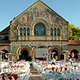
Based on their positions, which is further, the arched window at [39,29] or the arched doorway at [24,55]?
the arched window at [39,29]

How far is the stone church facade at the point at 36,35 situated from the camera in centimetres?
4169

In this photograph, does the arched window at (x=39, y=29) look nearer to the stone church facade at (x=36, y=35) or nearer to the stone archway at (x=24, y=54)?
the stone church facade at (x=36, y=35)

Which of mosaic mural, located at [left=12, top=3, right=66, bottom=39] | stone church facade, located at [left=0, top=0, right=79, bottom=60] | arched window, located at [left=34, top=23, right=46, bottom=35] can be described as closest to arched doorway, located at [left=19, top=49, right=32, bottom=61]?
stone church facade, located at [left=0, top=0, right=79, bottom=60]

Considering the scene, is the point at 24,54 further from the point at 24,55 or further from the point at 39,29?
the point at 39,29

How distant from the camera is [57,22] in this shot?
4222cm

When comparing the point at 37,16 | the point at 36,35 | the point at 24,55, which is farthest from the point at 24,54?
the point at 37,16

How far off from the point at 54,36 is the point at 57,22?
332 centimetres

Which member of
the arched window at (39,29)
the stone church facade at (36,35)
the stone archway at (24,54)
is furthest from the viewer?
the arched window at (39,29)

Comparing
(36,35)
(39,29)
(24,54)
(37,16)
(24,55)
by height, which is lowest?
(24,55)

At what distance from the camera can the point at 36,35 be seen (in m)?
41.9

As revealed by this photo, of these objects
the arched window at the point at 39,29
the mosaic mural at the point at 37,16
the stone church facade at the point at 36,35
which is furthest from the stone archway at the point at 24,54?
the arched window at the point at 39,29

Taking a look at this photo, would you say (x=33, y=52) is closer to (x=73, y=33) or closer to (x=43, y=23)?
(x=43, y=23)

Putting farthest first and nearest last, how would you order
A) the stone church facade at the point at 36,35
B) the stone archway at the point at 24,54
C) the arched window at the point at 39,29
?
Answer: the arched window at the point at 39,29 < the stone archway at the point at 24,54 < the stone church facade at the point at 36,35

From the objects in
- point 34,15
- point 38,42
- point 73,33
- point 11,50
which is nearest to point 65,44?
point 38,42
